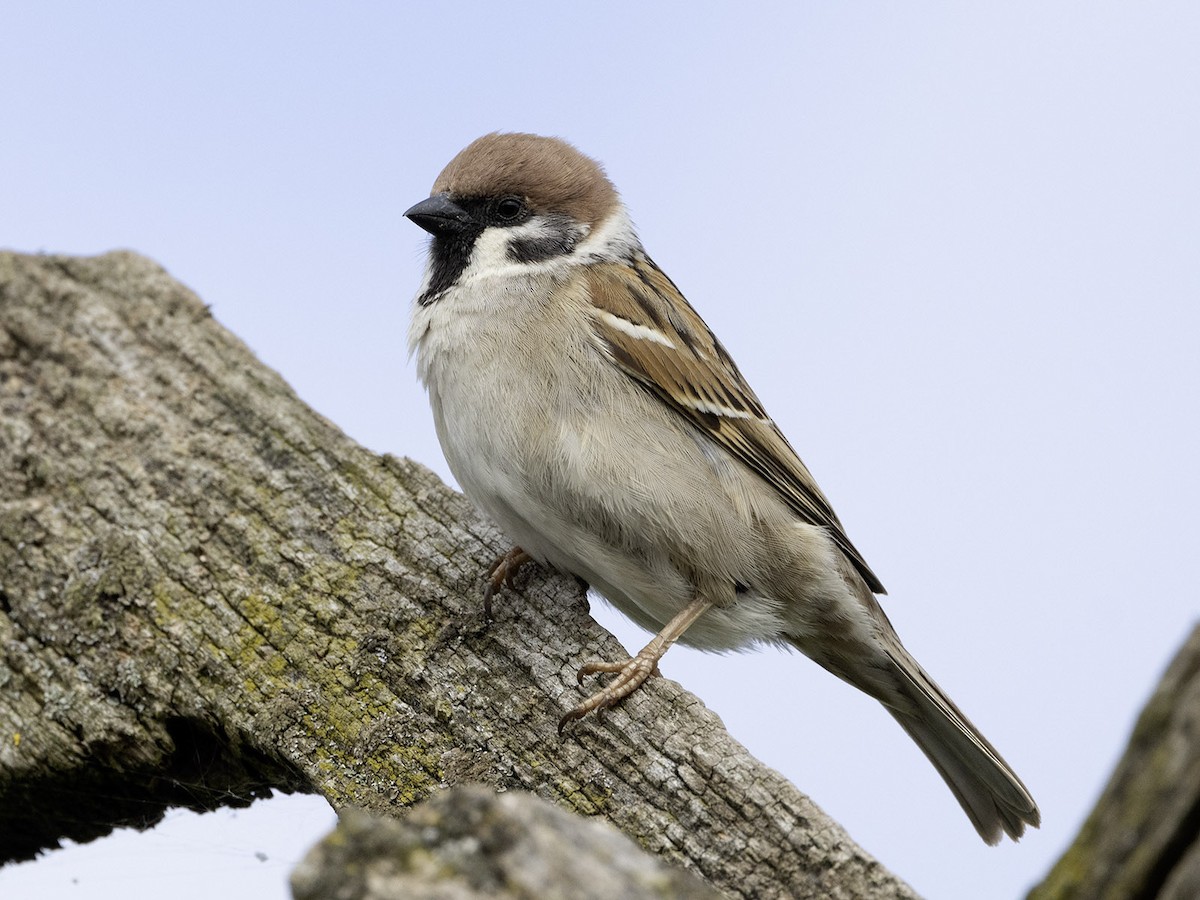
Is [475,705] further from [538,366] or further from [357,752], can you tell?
[538,366]

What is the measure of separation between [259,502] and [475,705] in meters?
0.76

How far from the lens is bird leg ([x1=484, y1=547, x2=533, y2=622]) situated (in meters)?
2.75

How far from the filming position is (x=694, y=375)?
11.7 feet

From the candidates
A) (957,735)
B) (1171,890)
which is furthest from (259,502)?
(1171,890)

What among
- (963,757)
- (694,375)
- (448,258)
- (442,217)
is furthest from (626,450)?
(963,757)

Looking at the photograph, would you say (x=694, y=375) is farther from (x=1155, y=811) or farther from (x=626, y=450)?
(x=1155, y=811)

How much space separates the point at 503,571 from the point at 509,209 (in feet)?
4.36

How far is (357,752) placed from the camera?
2492 mm

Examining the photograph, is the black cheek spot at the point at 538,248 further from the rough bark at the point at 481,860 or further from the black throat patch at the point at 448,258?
the rough bark at the point at 481,860

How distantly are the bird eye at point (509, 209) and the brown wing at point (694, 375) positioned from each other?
1.02ft

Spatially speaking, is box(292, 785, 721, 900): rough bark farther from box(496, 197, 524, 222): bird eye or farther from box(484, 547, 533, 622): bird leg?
box(496, 197, 524, 222): bird eye

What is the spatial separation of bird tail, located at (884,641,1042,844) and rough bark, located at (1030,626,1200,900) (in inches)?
82.2

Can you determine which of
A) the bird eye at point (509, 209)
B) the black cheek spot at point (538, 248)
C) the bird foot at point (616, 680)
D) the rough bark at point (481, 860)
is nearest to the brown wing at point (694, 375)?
the black cheek spot at point (538, 248)

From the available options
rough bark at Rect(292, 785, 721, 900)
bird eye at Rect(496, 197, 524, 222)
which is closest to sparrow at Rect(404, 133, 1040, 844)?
bird eye at Rect(496, 197, 524, 222)
